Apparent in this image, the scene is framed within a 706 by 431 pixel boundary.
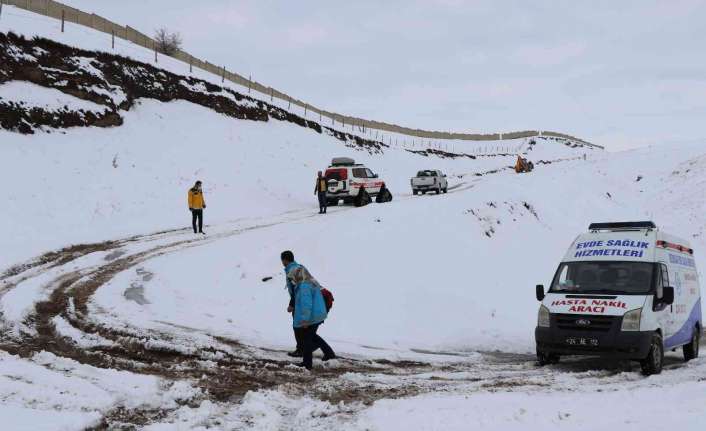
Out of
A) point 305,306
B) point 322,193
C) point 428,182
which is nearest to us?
point 305,306

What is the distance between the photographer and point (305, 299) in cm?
862

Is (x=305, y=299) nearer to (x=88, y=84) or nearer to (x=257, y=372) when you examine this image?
(x=257, y=372)

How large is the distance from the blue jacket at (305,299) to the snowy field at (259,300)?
74 cm

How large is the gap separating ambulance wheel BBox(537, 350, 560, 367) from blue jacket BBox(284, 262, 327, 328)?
3.68 metres

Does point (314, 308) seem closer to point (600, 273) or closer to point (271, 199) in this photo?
point (600, 273)

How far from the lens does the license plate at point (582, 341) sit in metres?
8.97

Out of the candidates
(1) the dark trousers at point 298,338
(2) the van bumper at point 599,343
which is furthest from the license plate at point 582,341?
(1) the dark trousers at point 298,338

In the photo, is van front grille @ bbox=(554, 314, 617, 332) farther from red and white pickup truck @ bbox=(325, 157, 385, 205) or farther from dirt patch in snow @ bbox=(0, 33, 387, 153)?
dirt patch in snow @ bbox=(0, 33, 387, 153)

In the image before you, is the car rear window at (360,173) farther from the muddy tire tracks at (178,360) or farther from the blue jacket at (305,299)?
the blue jacket at (305,299)

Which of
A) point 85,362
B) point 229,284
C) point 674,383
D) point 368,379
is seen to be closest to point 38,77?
point 229,284

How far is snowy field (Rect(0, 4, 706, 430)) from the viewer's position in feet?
20.5

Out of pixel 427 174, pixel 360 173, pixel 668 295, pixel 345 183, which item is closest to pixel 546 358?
pixel 668 295

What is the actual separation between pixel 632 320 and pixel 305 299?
494 cm

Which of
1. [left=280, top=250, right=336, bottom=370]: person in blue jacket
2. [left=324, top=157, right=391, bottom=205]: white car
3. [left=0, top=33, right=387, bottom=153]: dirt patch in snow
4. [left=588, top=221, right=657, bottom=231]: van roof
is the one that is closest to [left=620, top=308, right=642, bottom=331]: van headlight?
[left=588, top=221, right=657, bottom=231]: van roof
